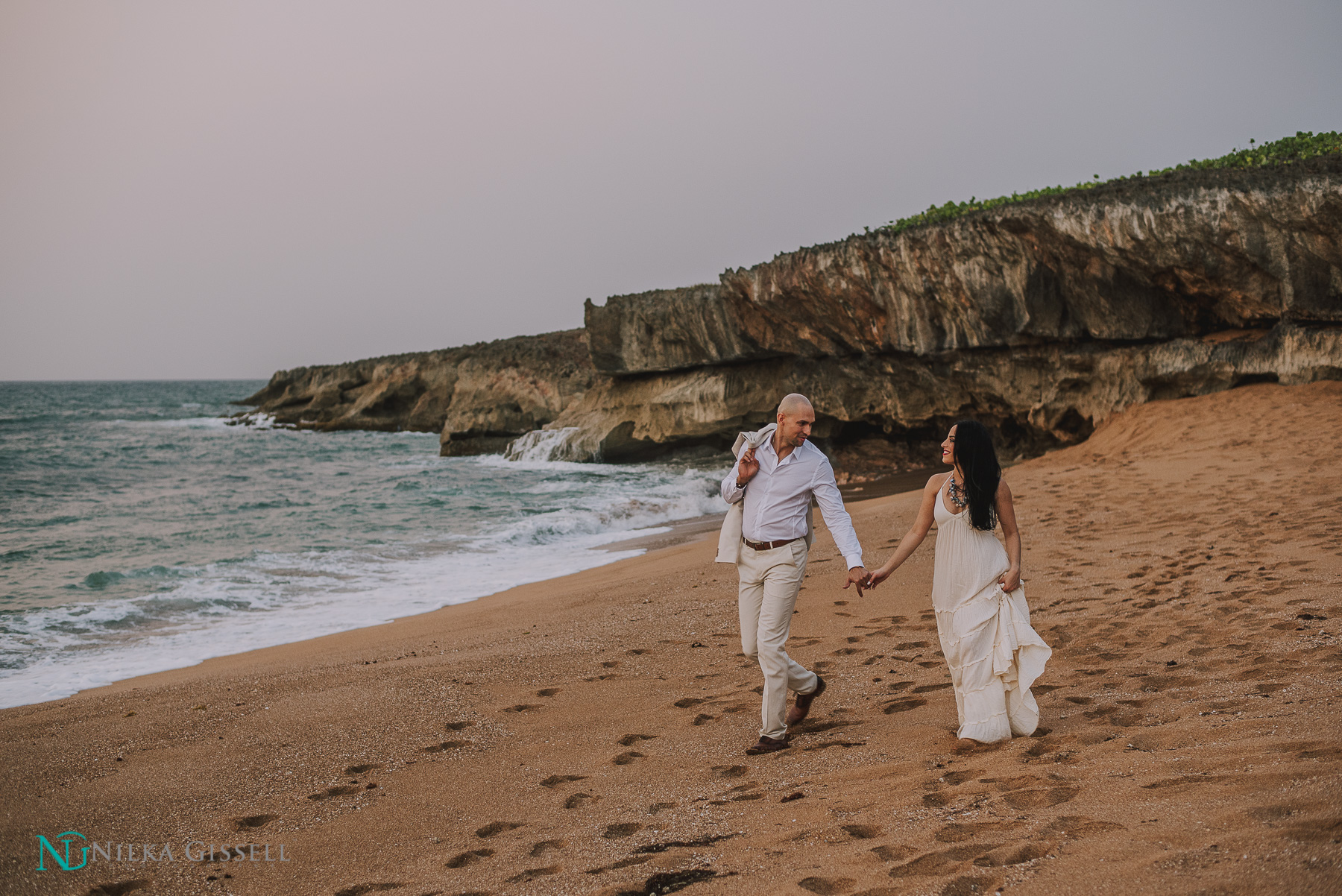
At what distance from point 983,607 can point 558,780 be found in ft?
7.56

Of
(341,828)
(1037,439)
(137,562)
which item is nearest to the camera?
(341,828)

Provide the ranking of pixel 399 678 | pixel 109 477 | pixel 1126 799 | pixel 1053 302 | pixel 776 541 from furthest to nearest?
1. pixel 109 477
2. pixel 1053 302
3. pixel 399 678
4. pixel 776 541
5. pixel 1126 799

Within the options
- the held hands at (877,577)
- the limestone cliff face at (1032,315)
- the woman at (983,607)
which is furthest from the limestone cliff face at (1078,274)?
the held hands at (877,577)

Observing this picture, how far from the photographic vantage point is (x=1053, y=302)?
16.1 meters

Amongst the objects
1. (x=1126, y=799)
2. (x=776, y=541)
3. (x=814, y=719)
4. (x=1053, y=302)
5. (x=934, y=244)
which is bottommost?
(x=814, y=719)

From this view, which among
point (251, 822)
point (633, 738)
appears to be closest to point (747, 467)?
point (633, 738)

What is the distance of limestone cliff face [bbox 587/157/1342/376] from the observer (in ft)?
41.3

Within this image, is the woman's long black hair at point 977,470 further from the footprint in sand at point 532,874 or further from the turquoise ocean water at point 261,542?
the turquoise ocean water at point 261,542

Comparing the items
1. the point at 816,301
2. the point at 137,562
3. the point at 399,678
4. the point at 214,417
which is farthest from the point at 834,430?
the point at 214,417

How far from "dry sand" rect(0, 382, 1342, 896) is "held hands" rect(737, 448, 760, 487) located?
1430 mm

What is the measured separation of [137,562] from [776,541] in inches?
476

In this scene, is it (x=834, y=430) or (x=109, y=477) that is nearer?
(x=834, y=430)

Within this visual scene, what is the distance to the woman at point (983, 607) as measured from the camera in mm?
3934

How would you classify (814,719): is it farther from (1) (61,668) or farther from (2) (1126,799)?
(1) (61,668)
